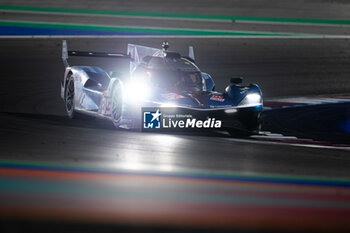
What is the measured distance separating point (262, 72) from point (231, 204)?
13.2 meters

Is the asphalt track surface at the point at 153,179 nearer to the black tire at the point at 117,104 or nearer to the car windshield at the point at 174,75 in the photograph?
the black tire at the point at 117,104

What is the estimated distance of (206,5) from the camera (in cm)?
3241

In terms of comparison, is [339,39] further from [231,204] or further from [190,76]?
[231,204]

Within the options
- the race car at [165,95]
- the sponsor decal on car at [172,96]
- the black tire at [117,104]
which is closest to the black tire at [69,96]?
the race car at [165,95]

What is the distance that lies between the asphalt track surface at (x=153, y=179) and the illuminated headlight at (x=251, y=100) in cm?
66

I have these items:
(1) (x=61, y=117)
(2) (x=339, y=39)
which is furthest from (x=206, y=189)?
(2) (x=339, y=39)

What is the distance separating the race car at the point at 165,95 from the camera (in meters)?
10.1

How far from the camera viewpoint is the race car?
10.1m

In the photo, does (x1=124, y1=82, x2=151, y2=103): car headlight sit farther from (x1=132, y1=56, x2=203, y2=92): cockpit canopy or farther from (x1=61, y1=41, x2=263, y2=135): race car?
(x1=132, y1=56, x2=203, y2=92): cockpit canopy

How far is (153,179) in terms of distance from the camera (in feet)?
21.5

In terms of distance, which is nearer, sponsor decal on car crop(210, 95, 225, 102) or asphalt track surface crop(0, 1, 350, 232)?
asphalt track surface crop(0, 1, 350, 232)

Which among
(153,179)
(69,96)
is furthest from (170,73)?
(153,179)

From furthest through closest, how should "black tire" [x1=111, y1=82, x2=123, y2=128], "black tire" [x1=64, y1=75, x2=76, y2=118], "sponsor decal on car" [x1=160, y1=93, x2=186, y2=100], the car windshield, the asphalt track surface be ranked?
"black tire" [x1=64, y1=75, x2=76, y2=118]
the car windshield
"black tire" [x1=111, y1=82, x2=123, y2=128]
"sponsor decal on car" [x1=160, y1=93, x2=186, y2=100]
the asphalt track surface

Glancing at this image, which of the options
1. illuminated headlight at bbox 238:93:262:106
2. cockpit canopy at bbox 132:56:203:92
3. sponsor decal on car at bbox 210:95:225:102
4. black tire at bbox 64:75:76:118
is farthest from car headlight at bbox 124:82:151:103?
black tire at bbox 64:75:76:118
